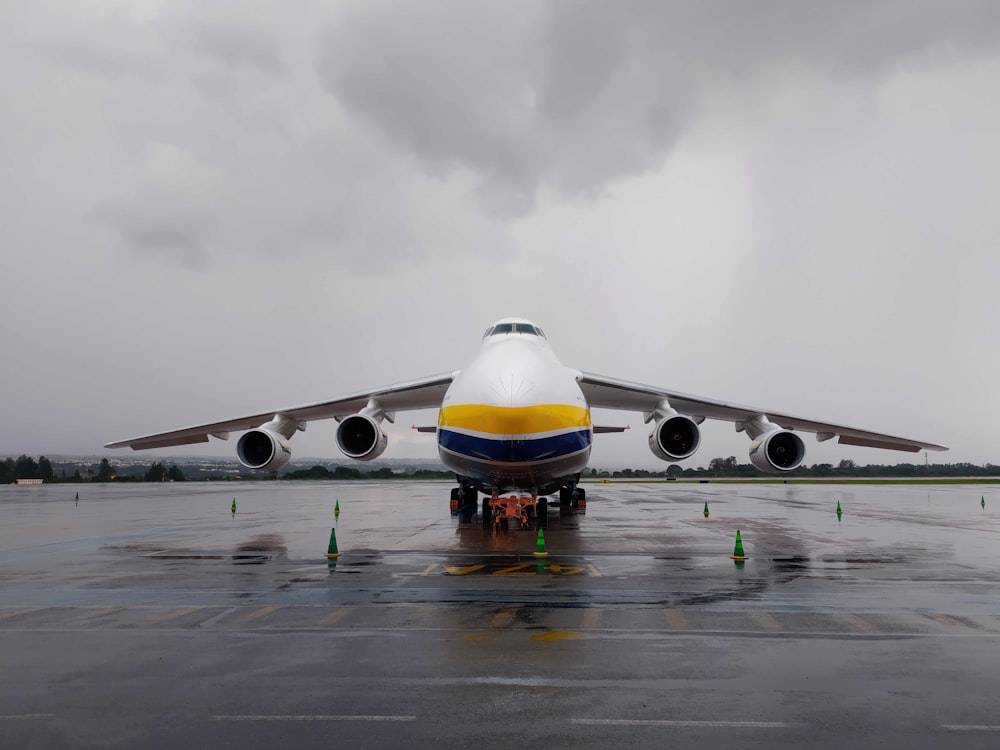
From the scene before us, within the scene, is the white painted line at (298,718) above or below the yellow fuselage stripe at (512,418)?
below

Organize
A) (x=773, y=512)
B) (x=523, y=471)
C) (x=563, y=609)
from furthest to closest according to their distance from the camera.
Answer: (x=773, y=512), (x=523, y=471), (x=563, y=609)

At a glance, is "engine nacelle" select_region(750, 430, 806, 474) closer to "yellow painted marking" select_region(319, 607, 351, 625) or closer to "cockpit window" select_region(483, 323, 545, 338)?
"cockpit window" select_region(483, 323, 545, 338)

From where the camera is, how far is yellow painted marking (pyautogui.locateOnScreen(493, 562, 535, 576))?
30.4 feet

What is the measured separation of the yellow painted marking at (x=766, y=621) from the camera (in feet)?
20.3

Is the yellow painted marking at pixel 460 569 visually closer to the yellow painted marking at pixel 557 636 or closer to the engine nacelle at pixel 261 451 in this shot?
the yellow painted marking at pixel 557 636

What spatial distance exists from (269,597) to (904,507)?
2344 centimetres

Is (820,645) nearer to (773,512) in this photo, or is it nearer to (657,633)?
(657,633)

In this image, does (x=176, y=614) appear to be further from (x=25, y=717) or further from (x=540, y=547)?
(x=540, y=547)

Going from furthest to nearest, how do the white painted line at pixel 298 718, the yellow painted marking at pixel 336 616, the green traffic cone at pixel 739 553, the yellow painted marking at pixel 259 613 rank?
the green traffic cone at pixel 739 553 → the yellow painted marking at pixel 259 613 → the yellow painted marking at pixel 336 616 → the white painted line at pixel 298 718

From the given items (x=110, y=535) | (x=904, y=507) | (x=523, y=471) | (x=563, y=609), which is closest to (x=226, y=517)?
(x=110, y=535)

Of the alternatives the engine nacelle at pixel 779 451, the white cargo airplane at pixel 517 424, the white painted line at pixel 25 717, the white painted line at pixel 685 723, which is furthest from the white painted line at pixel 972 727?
the engine nacelle at pixel 779 451

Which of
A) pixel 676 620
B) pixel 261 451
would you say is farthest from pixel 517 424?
pixel 261 451

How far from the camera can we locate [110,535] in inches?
584

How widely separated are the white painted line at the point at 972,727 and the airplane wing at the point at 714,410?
45.8 ft
